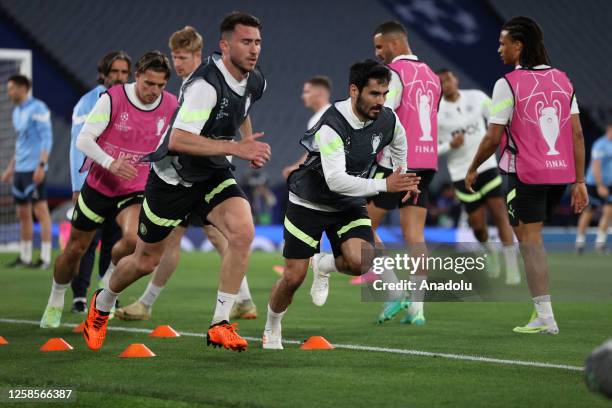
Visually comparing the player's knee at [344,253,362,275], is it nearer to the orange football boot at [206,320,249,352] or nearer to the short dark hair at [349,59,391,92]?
the orange football boot at [206,320,249,352]

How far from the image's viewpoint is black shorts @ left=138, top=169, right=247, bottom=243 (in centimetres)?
675

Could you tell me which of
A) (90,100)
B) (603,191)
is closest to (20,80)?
(90,100)

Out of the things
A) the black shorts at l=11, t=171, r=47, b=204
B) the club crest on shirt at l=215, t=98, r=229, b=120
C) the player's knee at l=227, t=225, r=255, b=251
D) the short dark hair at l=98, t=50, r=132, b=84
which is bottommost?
the black shorts at l=11, t=171, r=47, b=204

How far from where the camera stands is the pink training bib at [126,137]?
7848 millimetres

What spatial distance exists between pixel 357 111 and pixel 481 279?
6.45 m

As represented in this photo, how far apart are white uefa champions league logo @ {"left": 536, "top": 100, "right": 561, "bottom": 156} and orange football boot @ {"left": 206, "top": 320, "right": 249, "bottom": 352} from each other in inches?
112

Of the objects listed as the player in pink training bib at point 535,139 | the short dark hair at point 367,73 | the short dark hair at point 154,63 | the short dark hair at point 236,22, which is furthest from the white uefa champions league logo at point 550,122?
the short dark hair at point 154,63

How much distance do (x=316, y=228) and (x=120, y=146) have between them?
1989mm

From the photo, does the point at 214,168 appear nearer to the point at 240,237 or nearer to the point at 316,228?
the point at 240,237

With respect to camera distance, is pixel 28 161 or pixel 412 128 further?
pixel 28 161

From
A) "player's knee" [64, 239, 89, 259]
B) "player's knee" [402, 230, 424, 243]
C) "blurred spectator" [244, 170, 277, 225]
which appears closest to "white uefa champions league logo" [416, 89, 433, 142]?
"player's knee" [402, 230, 424, 243]

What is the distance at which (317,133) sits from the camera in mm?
6676

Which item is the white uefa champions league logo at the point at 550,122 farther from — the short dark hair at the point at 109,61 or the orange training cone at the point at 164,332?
the short dark hair at the point at 109,61

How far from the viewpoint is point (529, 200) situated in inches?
301
